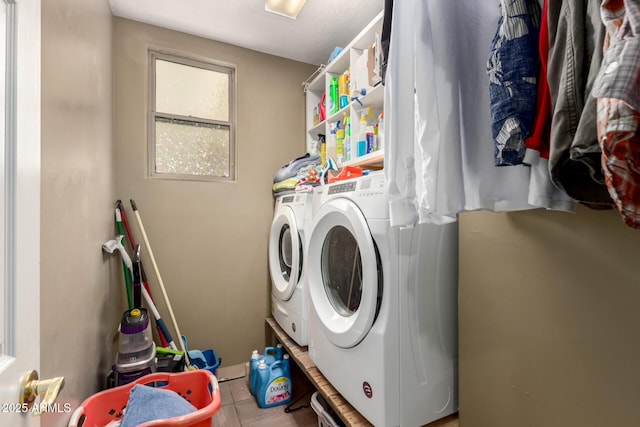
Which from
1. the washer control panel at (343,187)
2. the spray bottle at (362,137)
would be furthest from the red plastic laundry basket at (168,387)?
the spray bottle at (362,137)

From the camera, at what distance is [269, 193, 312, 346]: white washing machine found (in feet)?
5.62

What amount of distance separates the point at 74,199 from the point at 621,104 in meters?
1.47

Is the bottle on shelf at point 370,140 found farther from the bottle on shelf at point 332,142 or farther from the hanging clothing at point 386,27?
the hanging clothing at point 386,27

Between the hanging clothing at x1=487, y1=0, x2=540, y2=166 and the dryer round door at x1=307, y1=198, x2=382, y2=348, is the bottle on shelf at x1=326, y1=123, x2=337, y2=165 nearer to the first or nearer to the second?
the dryer round door at x1=307, y1=198, x2=382, y2=348

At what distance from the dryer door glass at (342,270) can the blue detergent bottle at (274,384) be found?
75 centimetres

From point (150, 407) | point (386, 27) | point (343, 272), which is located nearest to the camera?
point (386, 27)

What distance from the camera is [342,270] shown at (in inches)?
52.8

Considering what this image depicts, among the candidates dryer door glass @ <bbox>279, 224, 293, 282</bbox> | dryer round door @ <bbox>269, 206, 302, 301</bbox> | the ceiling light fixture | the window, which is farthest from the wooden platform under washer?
the ceiling light fixture

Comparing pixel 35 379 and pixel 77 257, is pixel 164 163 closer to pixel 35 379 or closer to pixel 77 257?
pixel 77 257

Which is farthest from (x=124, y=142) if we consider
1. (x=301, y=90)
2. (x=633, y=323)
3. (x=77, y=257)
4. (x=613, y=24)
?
(x=633, y=323)

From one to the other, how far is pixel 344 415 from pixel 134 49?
257 cm

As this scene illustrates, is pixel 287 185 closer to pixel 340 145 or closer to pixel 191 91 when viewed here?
pixel 340 145

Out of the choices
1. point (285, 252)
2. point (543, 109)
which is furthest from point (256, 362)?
point (543, 109)

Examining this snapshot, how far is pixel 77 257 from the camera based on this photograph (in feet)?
3.39
